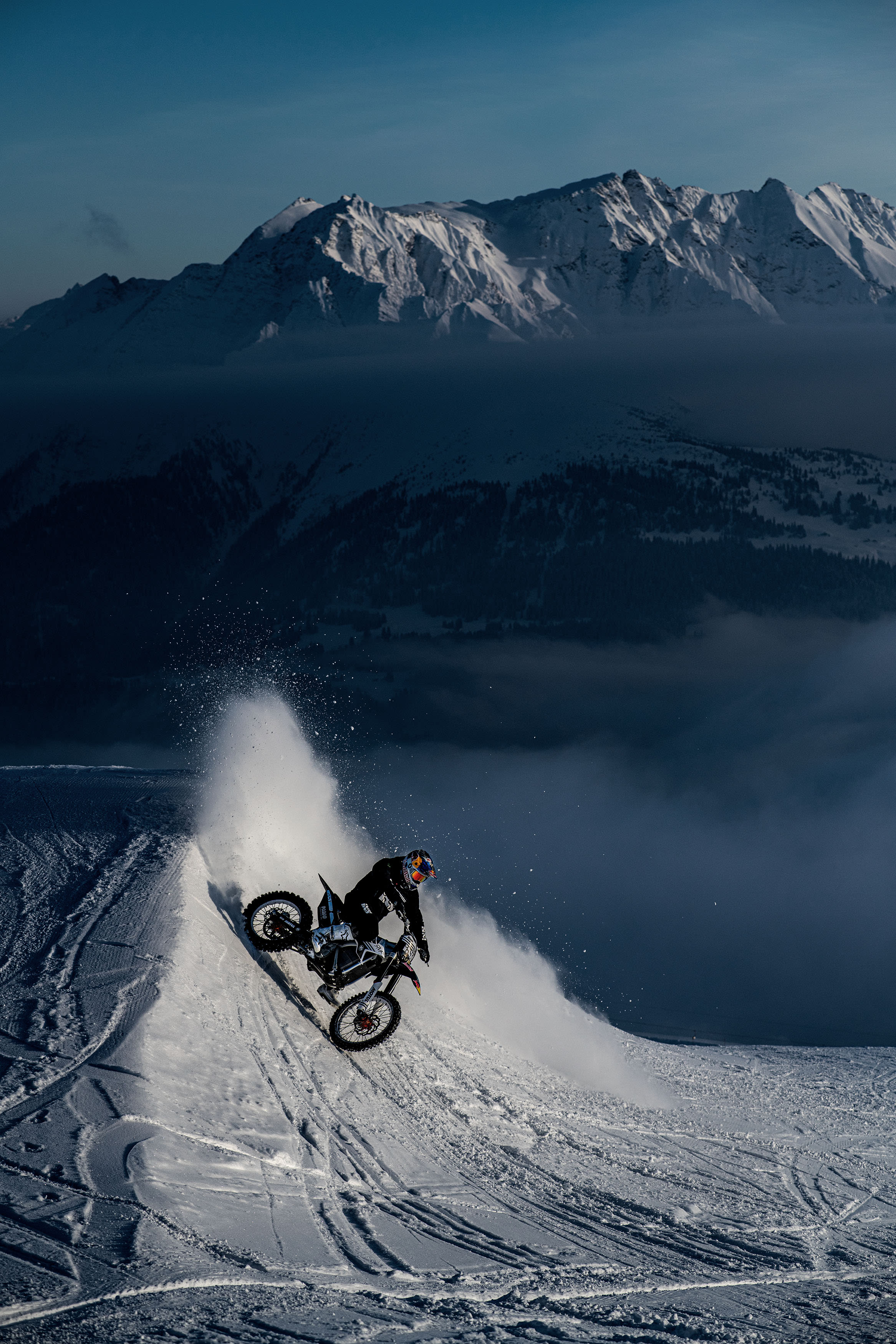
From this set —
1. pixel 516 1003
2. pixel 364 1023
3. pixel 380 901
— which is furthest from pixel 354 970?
pixel 516 1003

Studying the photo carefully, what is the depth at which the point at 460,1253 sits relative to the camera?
890 cm

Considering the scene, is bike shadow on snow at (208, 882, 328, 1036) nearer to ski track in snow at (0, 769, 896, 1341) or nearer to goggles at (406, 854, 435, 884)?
ski track in snow at (0, 769, 896, 1341)

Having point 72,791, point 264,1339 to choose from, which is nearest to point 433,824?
point 72,791

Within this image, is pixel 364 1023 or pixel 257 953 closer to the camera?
pixel 364 1023

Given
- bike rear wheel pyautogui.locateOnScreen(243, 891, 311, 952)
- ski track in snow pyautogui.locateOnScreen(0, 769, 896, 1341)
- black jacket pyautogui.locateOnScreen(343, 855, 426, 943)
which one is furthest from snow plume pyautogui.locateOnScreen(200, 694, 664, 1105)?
black jacket pyautogui.locateOnScreen(343, 855, 426, 943)

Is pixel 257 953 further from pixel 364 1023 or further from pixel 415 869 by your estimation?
pixel 415 869

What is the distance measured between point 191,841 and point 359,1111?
253 inches

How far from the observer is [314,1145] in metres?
10.3

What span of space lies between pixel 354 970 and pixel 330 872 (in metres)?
4.42

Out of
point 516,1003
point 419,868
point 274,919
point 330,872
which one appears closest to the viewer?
point 419,868

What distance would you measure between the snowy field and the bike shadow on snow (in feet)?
0.18

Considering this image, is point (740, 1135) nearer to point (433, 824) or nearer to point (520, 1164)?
point (520, 1164)

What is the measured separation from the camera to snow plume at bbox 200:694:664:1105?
16.5 metres

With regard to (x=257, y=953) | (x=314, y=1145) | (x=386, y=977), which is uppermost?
(x=257, y=953)
